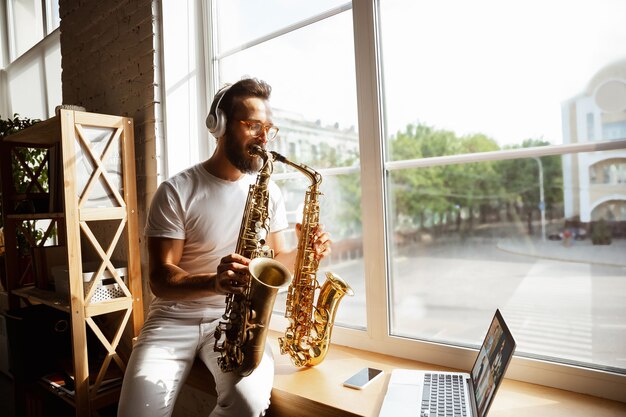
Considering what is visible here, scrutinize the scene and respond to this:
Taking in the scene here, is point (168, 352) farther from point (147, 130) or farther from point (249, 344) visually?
point (147, 130)

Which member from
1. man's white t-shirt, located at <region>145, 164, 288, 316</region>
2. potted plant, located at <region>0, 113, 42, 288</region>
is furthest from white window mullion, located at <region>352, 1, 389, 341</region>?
potted plant, located at <region>0, 113, 42, 288</region>

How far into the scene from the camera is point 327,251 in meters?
1.86

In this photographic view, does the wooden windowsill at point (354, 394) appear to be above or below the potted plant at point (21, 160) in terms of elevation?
below

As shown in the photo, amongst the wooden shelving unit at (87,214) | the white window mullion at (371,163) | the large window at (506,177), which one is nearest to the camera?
the large window at (506,177)

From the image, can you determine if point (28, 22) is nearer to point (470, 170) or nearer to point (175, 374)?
point (175, 374)

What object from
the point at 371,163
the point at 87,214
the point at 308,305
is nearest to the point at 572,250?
the point at 371,163

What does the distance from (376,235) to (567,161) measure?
2.58 feet

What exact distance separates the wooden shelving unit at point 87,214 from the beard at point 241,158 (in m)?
0.74

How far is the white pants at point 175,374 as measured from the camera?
5.13ft

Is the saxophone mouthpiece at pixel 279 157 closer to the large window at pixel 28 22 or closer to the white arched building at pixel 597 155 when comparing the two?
the white arched building at pixel 597 155

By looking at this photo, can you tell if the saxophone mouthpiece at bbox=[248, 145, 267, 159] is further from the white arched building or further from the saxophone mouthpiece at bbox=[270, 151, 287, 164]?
the white arched building

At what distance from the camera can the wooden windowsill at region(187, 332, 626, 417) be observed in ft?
4.49

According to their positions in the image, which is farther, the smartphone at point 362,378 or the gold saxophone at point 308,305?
the gold saxophone at point 308,305

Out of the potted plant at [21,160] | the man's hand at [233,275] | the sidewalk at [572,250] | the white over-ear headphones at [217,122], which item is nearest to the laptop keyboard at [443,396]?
the sidewalk at [572,250]
